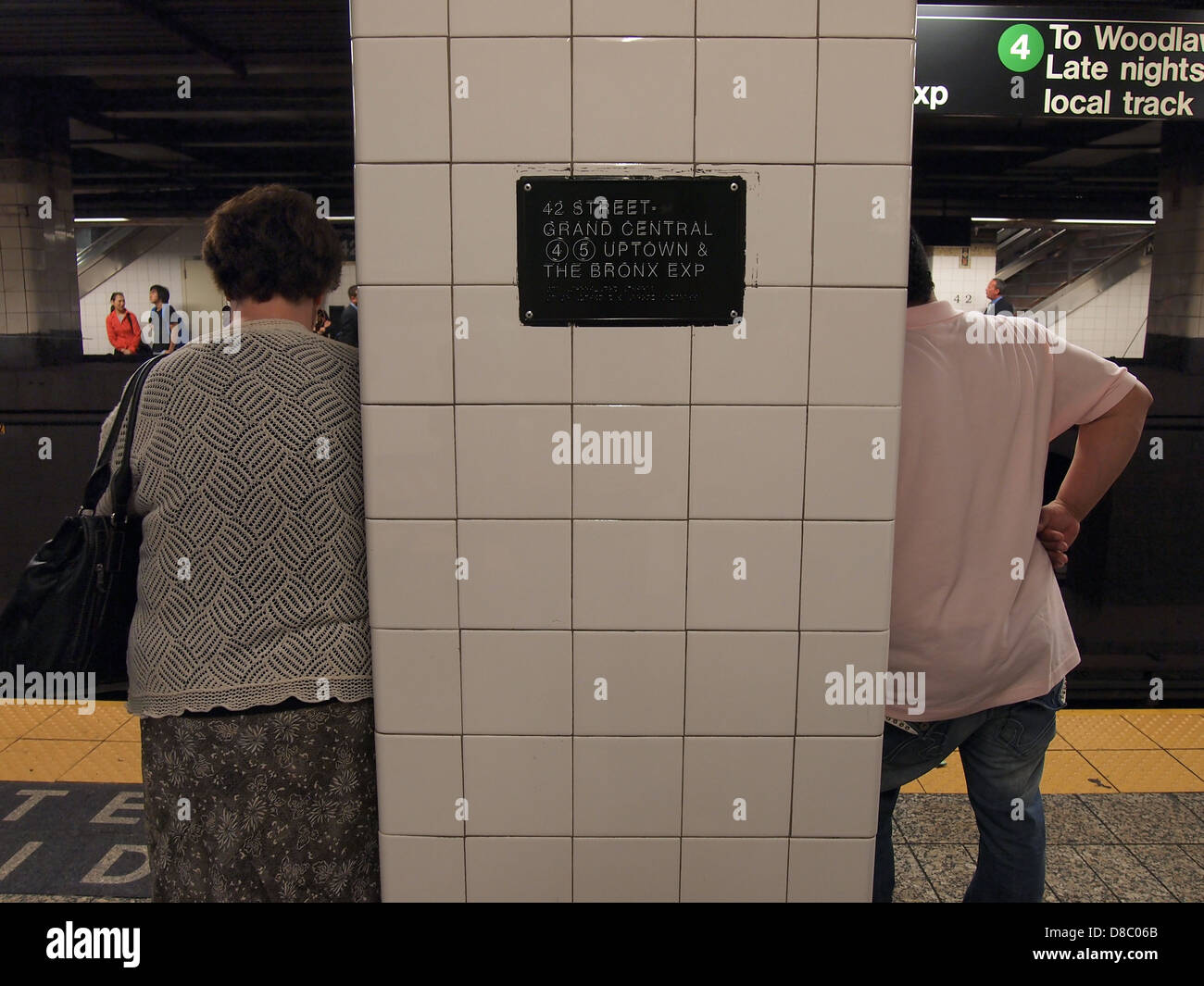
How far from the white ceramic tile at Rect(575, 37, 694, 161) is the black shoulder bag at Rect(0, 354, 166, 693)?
0.95 m

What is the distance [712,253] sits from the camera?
5.59 feet

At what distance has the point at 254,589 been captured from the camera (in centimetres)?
178

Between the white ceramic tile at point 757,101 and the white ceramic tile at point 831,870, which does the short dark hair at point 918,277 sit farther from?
the white ceramic tile at point 831,870

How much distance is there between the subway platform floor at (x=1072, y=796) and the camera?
2.79m

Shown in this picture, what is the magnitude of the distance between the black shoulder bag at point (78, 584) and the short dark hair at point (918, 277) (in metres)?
1.60

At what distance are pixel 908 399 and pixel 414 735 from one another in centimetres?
126

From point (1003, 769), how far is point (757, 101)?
1.54m

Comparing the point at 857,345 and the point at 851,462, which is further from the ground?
the point at 857,345

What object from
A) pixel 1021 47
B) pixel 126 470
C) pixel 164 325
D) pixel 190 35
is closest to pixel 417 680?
pixel 126 470

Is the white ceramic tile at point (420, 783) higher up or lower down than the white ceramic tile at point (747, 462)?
lower down

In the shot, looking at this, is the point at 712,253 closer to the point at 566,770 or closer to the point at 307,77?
the point at 566,770
